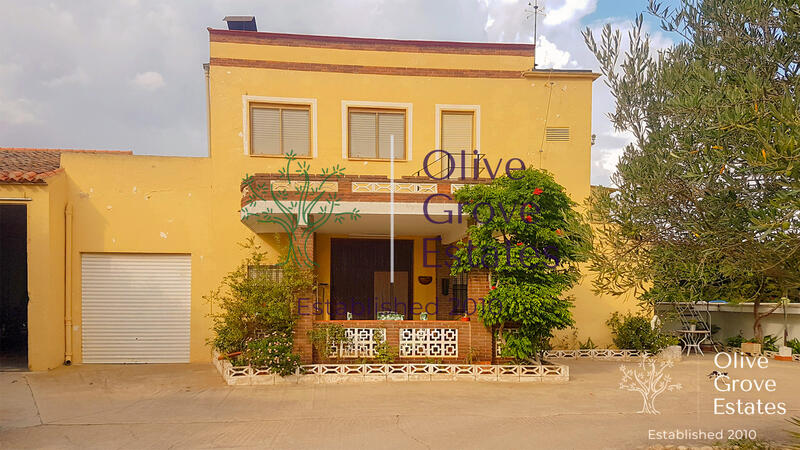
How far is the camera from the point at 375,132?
13.4 meters

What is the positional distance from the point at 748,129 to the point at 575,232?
1987 millimetres

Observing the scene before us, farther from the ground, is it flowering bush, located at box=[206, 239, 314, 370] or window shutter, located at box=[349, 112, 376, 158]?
window shutter, located at box=[349, 112, 376, 158]

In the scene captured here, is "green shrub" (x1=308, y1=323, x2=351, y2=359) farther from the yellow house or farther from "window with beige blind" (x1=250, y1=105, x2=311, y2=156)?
"window with beige blind" (x1=250, y1=105, x2=311, y2=156)

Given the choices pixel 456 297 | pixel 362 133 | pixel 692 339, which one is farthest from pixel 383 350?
pixel 692 339

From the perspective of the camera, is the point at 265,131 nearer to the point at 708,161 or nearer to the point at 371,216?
the point at 371,216

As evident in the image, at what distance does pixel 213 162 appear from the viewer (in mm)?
12633

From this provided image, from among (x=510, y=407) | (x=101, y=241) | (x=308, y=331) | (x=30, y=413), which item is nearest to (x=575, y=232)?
(x=510, y=407)

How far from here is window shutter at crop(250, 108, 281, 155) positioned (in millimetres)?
12992

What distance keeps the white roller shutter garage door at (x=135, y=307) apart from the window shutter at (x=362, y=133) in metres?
4.78

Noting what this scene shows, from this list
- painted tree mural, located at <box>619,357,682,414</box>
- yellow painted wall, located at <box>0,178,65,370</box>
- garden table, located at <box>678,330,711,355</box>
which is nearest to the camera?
painted tree mural, located at <box>619,357,682,414</box>

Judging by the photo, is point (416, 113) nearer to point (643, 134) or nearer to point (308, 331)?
point (308, 331)

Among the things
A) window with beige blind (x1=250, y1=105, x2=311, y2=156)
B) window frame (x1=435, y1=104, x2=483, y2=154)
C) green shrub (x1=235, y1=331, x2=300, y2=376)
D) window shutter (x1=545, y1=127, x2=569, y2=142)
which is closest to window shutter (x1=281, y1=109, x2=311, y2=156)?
window with beige blind (x1=250, y1=105, x2=311, y2=156)

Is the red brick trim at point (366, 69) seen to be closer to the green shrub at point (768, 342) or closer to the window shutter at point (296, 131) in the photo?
the window shutter at point (296, 131)

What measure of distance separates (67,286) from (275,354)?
5.66 m
